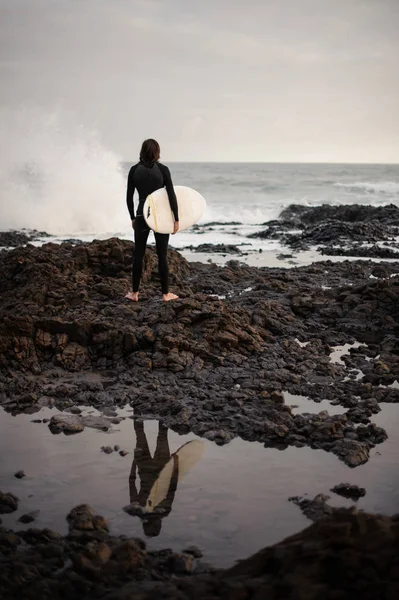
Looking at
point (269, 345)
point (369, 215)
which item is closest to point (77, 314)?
point (269, 345)

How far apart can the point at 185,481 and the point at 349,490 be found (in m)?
0.98

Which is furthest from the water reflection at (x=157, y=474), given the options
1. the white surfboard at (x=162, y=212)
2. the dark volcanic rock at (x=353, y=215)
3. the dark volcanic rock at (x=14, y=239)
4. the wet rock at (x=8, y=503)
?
the dark volcanic rock at (x=353, y=215)

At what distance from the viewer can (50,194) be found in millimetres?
24391

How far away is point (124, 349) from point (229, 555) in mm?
3352

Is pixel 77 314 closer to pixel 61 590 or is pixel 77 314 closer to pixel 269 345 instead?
pixel 269 345

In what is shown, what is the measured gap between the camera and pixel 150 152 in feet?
22.8

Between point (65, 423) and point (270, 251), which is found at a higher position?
point (270, 251)

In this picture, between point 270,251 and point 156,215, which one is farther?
point 270,251

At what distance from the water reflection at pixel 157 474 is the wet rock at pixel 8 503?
0.65 metres

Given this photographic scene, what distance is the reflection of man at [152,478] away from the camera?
3.51 meters

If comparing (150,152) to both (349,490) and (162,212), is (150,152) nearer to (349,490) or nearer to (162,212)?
(162,212)

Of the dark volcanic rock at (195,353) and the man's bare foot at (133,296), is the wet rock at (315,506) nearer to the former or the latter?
the dark volcanic rock at (195,353)

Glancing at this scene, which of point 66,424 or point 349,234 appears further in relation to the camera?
point 349,234

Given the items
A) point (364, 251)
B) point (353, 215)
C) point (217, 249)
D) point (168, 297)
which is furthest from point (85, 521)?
point (353, 215)
